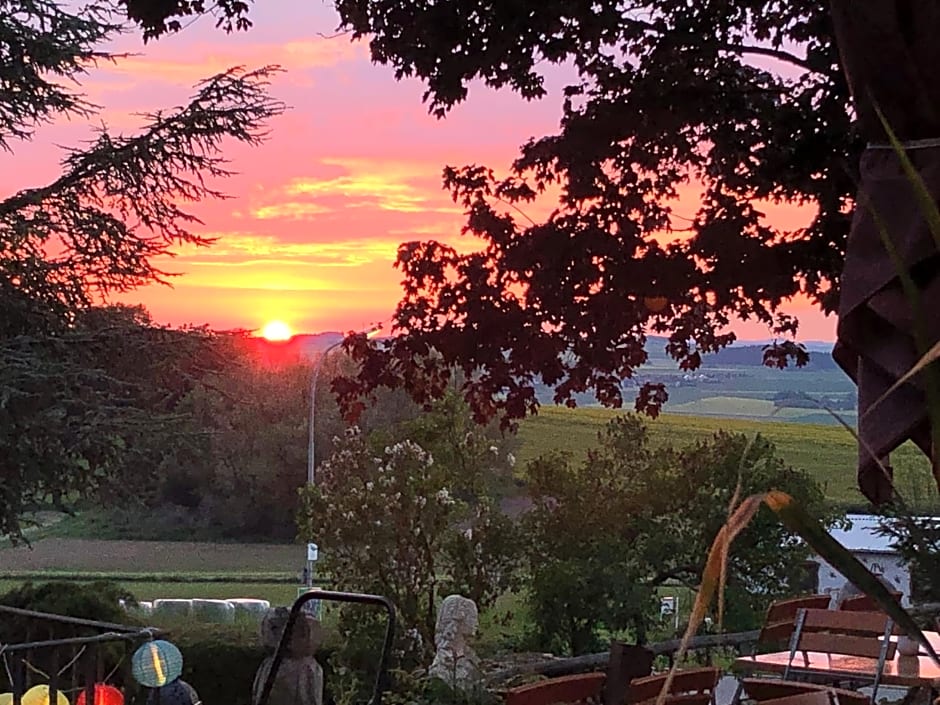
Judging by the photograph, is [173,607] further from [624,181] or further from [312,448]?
[624,181]

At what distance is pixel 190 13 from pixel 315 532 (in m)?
3.74

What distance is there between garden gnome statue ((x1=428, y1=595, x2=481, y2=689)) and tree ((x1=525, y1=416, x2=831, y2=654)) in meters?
1.31

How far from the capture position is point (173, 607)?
8.80 meters

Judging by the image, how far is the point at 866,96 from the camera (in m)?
0.74

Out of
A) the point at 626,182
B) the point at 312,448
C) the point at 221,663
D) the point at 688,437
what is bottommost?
the point at 221,663

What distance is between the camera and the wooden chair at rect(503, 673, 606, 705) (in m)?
2.42

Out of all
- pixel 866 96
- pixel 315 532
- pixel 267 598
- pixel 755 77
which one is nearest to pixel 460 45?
pixel 755 77

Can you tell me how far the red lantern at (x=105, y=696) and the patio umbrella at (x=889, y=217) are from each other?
142 centimetres

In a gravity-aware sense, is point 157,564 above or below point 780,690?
below

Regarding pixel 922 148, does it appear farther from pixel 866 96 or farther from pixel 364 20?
pixel 364 20

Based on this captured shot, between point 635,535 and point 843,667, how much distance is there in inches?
98.8

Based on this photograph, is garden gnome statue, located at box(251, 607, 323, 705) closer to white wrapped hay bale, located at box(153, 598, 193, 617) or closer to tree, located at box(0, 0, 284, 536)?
white wrapped hay bale, located at box(153, 598, 193, 617)

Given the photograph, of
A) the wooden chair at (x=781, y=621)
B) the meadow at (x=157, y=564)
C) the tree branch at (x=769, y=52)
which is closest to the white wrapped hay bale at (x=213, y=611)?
the meadow at (x=157, y=564)

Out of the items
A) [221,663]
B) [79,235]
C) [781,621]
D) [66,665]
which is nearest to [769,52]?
[66,665]
